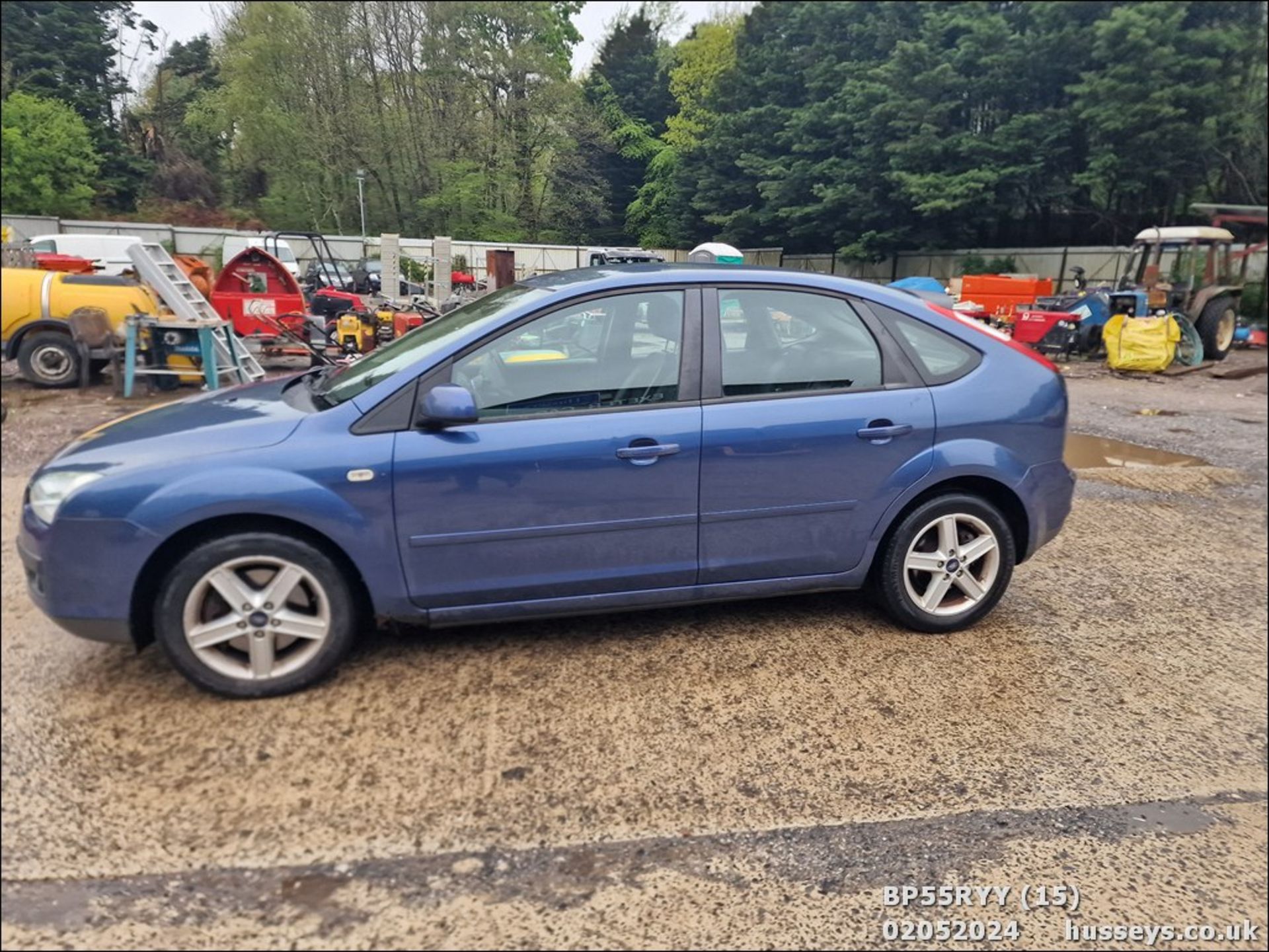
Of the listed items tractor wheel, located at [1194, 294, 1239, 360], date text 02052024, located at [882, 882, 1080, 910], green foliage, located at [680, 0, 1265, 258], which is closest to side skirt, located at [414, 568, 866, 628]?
date text 02052024, located at [882, 882, 1080, 910]

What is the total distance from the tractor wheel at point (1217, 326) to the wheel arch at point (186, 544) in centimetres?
1718

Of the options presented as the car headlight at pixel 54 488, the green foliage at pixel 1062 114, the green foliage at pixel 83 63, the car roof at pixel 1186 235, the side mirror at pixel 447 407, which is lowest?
the car headlight at pixel 54 488

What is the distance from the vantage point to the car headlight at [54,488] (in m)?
2.60

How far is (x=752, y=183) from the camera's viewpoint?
4621 mm

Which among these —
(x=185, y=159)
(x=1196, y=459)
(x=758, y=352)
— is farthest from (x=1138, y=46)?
(x=185, y=159)

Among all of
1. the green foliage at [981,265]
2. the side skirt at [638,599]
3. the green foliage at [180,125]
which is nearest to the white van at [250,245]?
the green foliage at [180,125]

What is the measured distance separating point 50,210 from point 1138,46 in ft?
73.3

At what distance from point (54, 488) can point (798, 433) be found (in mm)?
2615

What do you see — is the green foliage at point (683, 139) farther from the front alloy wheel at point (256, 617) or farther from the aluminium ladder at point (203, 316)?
the aluminium ladder at point (203, 316)

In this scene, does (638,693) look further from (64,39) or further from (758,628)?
(64,39)

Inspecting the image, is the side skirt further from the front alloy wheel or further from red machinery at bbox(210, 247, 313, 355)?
red machinery at bbox(210, 247, 313, 355)

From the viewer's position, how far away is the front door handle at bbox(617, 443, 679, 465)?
3094 millimetres

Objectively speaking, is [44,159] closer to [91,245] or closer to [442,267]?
[91,245]

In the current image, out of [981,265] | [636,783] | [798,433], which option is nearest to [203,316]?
[798,433]
